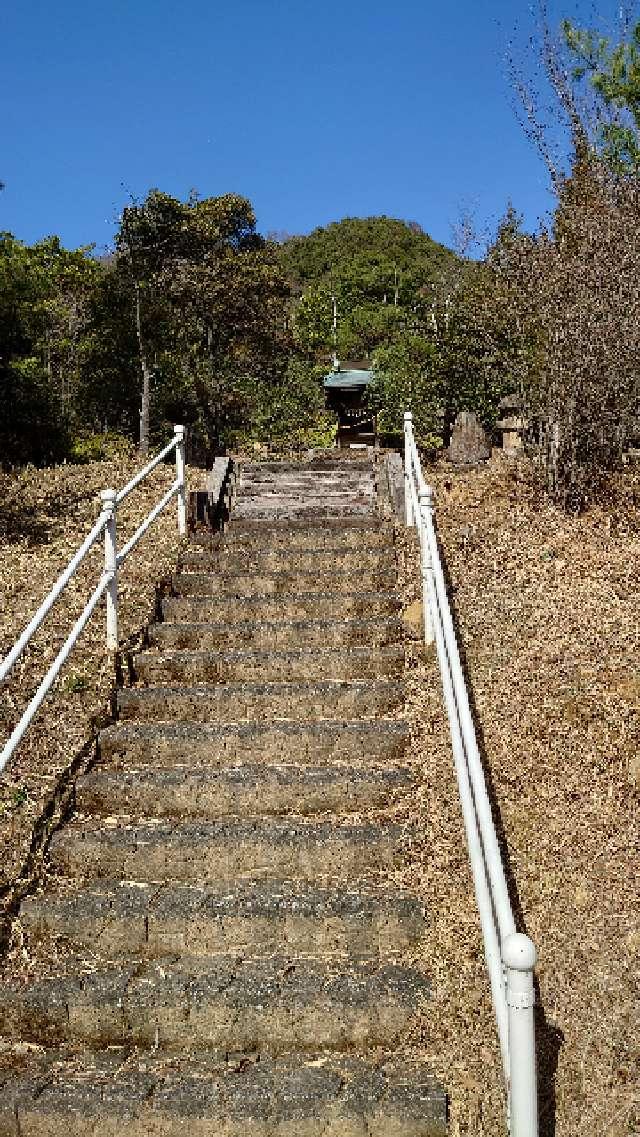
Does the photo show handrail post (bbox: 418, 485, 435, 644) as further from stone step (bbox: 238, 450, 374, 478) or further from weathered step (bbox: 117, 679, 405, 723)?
stone step (bbox: 238, 450, 374, 478)

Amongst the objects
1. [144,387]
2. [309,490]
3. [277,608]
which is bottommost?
[277,608]

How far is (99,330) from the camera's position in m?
23.9

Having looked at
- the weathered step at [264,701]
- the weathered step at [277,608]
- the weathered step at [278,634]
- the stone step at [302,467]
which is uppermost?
the stone step at [302,467]

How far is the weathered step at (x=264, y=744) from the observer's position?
5016mm

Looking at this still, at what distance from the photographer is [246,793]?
15.4 feet

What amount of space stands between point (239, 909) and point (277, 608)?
2.87 meters

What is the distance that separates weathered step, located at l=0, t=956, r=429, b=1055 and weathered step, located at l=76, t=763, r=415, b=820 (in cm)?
105

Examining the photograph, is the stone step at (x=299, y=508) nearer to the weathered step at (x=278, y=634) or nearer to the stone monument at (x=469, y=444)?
the stone monument at (x=469, y=444)

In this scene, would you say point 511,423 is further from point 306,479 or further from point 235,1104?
point 235,1104

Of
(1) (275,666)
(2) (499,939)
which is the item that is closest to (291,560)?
(1) (275,666)

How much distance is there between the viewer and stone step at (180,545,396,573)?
7.25 meters

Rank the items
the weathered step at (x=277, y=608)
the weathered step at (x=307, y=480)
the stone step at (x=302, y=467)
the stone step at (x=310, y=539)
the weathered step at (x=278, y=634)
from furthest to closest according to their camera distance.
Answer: the stone step at (x=302, y=467), the weathered step at (x=307, y=480), the stone step at (x=310, y=539), the weathered step at (x=277, y=608), the weathered step at (x=278, y=634)

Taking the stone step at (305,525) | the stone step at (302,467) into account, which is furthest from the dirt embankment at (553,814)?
the stone step at (302,467)

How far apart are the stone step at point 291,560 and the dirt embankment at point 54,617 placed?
33 cm
